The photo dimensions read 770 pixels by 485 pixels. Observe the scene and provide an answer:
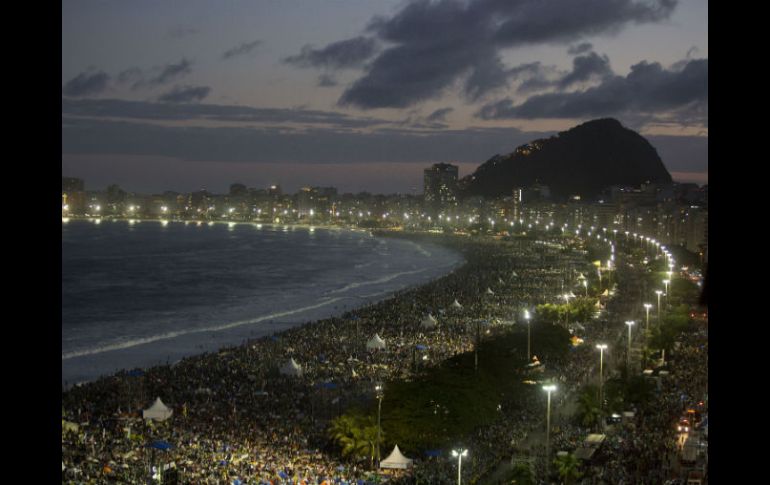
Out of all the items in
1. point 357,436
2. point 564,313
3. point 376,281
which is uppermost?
point 564,313

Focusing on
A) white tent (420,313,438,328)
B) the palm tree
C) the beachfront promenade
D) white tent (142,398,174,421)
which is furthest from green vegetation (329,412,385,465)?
white tent (420,313,438,328)

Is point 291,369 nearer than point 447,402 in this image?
No

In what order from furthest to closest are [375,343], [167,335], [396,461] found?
[167,335], [375,343], [396,461]

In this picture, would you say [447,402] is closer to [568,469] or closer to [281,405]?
[568,469]

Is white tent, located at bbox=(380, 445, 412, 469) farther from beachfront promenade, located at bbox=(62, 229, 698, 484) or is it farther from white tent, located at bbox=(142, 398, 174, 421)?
white tent, located at bbox=(142, 398, 174, 421)

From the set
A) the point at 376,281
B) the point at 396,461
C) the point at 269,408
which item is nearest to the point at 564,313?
the point at 269,408

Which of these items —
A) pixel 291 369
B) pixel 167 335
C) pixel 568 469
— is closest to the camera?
pixel 568 469
